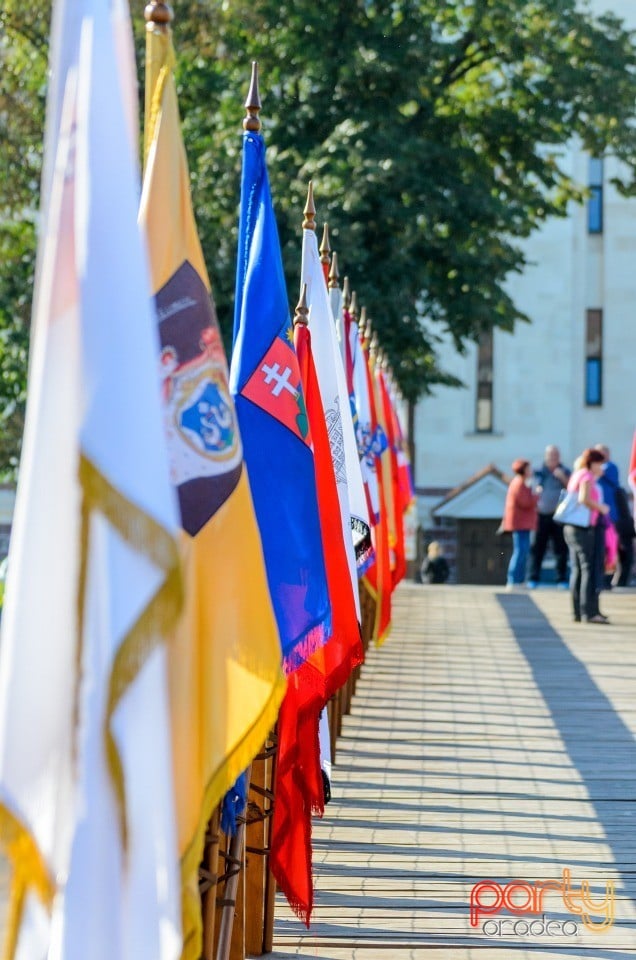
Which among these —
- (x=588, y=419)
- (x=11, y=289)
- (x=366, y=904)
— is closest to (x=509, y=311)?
(x=11, y=289)

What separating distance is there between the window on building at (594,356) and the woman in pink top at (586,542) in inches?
893

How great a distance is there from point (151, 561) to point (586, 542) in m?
13.1

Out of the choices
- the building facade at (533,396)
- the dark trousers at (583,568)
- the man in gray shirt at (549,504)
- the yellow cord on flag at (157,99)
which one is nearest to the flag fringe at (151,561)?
the yellow cord on flag at (157,99)

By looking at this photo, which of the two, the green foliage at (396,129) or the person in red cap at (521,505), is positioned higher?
the green foliage at (396,129)

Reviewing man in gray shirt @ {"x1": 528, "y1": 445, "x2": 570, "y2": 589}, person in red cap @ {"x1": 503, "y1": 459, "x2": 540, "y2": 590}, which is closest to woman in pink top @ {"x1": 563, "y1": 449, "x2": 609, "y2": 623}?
person in red cap @ {"x1": 503, "y1": 459, "x2": 540, "y2": 590}

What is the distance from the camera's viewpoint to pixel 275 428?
5.47 meters

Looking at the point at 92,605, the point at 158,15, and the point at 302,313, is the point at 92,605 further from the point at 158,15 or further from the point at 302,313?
the point at 302,313

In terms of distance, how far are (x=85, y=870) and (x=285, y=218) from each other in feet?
62.4

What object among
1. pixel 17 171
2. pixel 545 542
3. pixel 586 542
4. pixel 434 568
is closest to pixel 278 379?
pixel 586 542

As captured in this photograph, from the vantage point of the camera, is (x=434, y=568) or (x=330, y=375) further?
(x=434, y=568)

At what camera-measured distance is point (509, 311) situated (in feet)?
84.8

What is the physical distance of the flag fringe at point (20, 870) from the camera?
12.3ft

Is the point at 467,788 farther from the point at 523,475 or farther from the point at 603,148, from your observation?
the point at 603,148

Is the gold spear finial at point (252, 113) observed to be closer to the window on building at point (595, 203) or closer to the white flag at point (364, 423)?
the white flag at point (364, 423)
